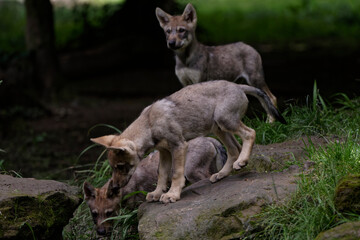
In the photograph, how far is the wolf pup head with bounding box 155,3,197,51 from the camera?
26.0ft

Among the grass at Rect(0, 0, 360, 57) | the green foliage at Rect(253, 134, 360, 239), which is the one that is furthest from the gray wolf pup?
the grass at Rect(0, 0, 360, 57)

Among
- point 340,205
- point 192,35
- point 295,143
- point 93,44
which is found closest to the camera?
point 340,205

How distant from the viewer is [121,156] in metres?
5.73

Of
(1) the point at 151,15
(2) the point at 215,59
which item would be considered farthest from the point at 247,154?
(1) the point at 151,15

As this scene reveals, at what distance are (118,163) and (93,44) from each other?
35.0ft

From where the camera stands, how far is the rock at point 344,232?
14.4 ft

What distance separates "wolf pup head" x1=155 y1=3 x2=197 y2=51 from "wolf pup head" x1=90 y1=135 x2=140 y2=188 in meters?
2.41

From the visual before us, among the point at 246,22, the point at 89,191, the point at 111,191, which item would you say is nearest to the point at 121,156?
the point at 111,191

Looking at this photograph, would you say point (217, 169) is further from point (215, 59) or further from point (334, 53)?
point (334, 53)

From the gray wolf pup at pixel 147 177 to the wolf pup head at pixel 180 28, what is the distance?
1.52 meters

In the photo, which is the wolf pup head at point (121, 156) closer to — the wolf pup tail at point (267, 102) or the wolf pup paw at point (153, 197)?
the wolf pup paw at point (153, 197)

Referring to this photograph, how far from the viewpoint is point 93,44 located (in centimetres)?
1602

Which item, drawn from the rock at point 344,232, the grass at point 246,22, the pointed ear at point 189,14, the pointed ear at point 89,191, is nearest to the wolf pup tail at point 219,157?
the pointed ear at point 89,191

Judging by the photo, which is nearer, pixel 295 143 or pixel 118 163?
pixel 118 163
